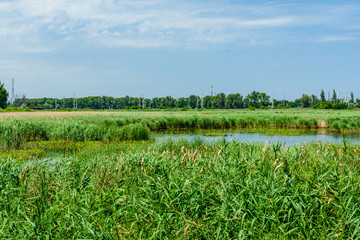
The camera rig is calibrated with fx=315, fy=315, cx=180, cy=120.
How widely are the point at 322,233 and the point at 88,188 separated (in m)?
3.44

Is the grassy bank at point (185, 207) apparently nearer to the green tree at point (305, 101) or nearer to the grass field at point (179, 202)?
the grass field at point (179, 202)

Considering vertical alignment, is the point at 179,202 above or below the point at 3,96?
below

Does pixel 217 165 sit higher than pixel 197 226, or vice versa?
pixel 217 165

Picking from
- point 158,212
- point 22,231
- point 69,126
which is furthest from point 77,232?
point 69,126

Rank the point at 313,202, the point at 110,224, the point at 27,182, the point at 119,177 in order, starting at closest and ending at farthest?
the point at 110,224 < the point at 313,202 < the point at 27,182 < the point at 119,177

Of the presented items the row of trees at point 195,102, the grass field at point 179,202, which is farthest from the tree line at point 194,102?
the grass field at point 179,202

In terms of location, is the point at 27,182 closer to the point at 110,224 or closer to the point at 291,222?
the point at 110,224

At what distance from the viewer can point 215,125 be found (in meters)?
27.2

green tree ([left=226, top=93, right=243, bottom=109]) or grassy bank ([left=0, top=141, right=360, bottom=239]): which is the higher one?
green tree ([left=226, top=93, right=243, bottom=109])

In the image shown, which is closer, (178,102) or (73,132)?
(73,132)

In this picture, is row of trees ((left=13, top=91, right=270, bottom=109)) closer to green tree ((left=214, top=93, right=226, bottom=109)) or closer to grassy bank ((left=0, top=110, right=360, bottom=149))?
green tree ((left=214, top=93, right=226, bottom=109))

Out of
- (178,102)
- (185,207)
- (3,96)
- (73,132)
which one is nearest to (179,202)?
(185,207)

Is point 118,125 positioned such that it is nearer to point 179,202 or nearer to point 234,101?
point 179,202

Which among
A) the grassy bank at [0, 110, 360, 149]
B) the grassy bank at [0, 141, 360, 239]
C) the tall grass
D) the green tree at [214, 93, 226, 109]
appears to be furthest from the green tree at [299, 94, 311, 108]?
the grassy bank at [0, 141, 360, 239]
